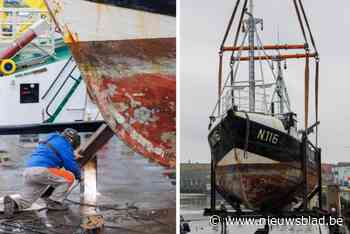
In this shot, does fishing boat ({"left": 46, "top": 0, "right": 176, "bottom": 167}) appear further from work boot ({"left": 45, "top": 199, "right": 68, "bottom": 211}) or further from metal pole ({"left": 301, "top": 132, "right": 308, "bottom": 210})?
metal pole ({"left": 301, "top": 132, "right": 308, "bottom": 210})

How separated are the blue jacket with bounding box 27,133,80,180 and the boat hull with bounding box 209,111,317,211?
0.97m

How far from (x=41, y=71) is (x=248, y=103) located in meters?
1.44

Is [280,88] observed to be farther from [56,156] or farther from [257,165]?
[56,156]

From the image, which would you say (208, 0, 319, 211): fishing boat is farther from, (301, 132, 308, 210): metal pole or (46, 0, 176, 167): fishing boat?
(46, 0, 176, 167): fishing boat

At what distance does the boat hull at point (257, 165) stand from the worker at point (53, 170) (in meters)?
0.97

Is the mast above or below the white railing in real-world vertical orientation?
below

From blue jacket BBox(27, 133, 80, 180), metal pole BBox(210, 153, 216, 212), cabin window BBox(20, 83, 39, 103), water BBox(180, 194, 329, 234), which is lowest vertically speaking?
water BBox(180, 194, 329, 234)

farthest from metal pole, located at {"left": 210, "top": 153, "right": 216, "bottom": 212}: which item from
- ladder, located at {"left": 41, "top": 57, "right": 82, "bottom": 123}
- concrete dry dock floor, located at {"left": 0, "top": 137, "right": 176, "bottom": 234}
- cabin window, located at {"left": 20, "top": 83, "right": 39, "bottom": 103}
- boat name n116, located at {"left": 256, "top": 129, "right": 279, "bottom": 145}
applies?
cabin window, located at {"left": 20, "top": 83, "right": 39, "bottom": 103}

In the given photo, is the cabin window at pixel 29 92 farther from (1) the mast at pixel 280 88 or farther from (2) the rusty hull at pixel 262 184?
(1) the mast at pixel 280 88

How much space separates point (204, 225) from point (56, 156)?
1131 millimetres

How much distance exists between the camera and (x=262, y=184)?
17.7 feet

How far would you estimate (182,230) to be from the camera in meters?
5.34

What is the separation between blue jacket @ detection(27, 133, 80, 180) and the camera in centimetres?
539

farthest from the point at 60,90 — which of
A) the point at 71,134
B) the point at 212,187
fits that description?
the point at 212,187
